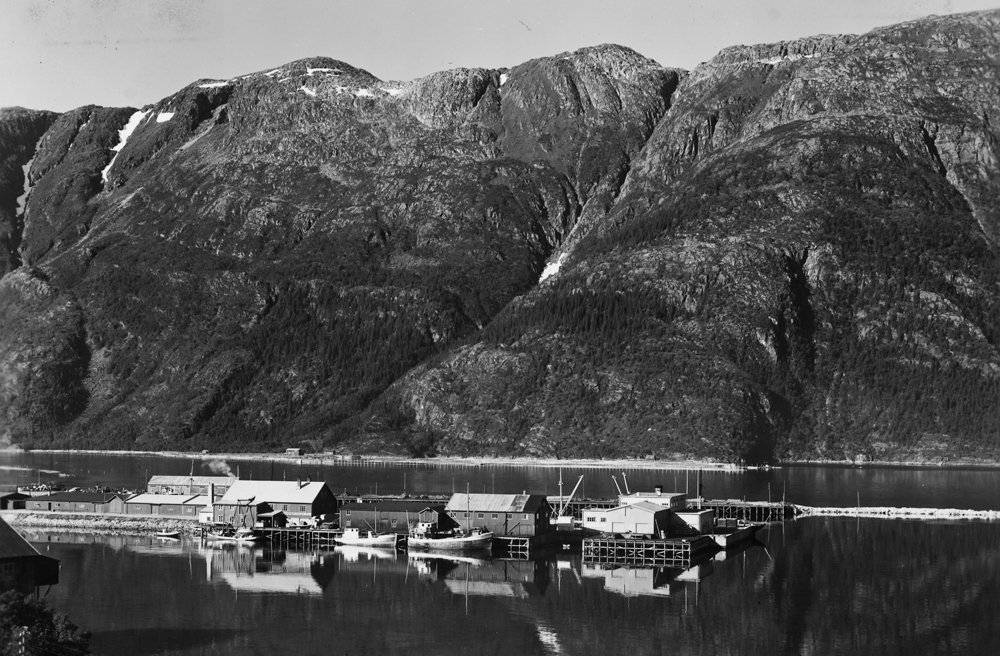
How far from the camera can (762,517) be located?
159625 mm

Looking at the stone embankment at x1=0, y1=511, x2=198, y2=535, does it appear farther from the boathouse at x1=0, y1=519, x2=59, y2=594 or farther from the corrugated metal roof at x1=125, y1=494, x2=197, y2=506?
the boathouse at x1=0, y1=519, x2=59, y2=594

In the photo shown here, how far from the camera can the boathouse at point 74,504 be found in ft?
513

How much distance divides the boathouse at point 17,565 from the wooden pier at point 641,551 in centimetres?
5398

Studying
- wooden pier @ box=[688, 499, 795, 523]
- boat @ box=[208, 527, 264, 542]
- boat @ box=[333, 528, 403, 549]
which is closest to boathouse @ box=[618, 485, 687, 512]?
wooden pier @ box=[688, 499, 795, 523]

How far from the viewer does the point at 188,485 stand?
6521 inches

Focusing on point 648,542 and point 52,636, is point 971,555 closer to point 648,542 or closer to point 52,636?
point 648,542

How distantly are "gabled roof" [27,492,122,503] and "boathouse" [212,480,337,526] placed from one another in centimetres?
1699

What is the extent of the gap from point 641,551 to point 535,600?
23005 mm

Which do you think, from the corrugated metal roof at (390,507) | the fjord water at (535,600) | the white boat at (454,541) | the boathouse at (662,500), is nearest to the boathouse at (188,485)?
the fjord water at (535,600)

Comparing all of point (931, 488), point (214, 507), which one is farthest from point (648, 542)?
point (931, 488)

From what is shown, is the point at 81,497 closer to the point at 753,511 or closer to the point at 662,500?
the point at 662,500

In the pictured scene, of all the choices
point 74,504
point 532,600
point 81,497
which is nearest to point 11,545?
point 532,600

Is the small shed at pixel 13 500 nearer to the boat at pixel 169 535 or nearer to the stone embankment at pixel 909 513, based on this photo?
the boat at pixel 169 535

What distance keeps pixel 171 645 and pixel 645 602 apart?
33.2 meters
